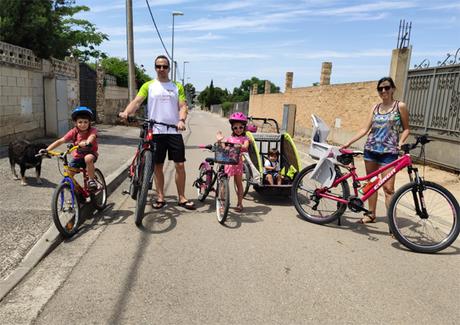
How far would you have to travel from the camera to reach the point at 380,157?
5066mm

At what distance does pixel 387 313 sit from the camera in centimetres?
301

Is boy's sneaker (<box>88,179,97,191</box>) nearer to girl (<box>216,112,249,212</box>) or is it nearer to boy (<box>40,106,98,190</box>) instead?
boy (<box>40,106,98,190</box>)

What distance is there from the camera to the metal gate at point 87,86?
53.5ft

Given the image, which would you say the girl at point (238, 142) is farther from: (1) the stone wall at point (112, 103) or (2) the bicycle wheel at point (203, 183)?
(1) the stone wall at point (112, 103)

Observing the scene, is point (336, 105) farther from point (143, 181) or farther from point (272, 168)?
point (143, 181)

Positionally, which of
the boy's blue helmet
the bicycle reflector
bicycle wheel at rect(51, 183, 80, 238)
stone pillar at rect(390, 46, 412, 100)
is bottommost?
bicycle wheel at rect(51, 183, 80, 238)

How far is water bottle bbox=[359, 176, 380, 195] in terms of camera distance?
→ 4.87m

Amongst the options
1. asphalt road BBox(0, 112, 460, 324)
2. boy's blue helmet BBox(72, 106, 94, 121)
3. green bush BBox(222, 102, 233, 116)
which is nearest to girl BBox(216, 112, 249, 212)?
asphalt road BBox(0, 112, 460, 324)

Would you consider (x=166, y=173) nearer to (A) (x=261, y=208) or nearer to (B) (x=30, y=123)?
(A) (x=261, y=208)

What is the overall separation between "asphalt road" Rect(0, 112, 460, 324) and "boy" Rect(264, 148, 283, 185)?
41.7 inches

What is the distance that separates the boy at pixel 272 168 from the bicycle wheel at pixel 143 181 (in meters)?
1.99

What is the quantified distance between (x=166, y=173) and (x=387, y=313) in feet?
20.7

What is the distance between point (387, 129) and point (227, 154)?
210 centimetres

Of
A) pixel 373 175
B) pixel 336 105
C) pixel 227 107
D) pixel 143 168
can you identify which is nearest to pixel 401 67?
pixel 336 105
